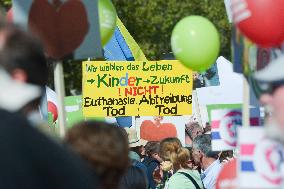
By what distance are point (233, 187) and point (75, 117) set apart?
7754mm

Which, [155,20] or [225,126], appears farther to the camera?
[155,20]

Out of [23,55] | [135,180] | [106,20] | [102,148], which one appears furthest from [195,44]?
[23,55]

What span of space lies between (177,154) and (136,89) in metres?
3.55

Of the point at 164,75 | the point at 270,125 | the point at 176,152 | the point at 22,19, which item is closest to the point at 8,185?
Answer: the point at 270,125

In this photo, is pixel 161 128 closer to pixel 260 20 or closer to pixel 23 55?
pixel 260 20

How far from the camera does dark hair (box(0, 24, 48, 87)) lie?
297cm

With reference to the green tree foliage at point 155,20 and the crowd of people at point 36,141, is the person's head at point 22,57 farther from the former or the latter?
the green tree foliage at point 155,20

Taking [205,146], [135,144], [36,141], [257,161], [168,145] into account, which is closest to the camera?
[36,141]

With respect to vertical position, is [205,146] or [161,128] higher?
[161,128]

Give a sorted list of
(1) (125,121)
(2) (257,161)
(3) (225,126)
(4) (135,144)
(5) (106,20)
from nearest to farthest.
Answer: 1. (2) (257,161)
2. (3) (225,126)
3. (5) (106,20)
4. (4) (135,144)
5. (1) (125,121)

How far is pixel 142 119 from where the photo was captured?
1300cm

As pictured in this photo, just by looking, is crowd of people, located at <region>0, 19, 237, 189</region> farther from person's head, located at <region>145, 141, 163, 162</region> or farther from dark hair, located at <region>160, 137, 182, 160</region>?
person's head, located at <region>145, 141, 163, 162</region>

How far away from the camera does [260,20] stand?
193 inches

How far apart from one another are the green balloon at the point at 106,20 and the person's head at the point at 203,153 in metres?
1.95
